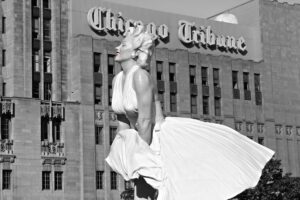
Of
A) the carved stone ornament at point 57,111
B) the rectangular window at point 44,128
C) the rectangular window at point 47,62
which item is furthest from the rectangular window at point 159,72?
the rectangular window at point 44,128

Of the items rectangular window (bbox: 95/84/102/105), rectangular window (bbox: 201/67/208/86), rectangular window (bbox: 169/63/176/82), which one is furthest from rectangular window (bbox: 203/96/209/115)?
rectangular window (bbox: 95/84/102/105)

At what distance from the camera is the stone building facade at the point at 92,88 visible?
60.8 meters

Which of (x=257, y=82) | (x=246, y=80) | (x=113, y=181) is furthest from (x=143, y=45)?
(x=257, y=82)

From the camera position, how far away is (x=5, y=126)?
60.0 m

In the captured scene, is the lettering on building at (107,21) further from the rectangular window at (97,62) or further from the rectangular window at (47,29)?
the rectangular window at (47,29)

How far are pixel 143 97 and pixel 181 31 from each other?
62434 mm

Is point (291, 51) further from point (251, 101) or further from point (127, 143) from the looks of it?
point (127, 143)

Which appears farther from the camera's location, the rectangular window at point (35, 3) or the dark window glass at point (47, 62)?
the dark window glass at point (47, 62)

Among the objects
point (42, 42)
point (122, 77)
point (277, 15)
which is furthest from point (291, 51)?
point (122, 77)

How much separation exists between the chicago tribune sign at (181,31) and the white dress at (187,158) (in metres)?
53.1

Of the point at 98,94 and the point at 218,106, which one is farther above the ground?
the point at 98,94

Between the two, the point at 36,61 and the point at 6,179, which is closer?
the point at 6,179

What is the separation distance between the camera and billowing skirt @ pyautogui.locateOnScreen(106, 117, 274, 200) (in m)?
10.8

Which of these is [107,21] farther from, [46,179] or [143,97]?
[143,97]
